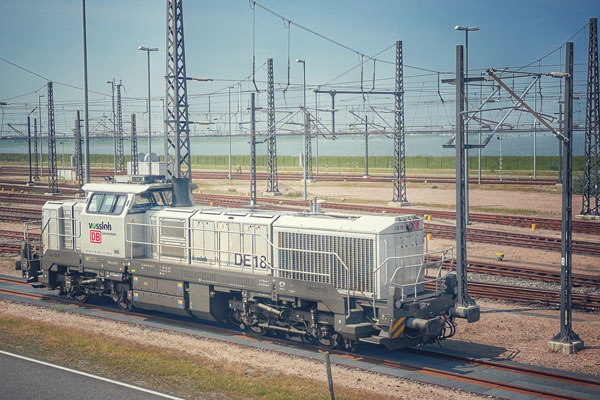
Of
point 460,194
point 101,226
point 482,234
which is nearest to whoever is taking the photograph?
point 460,194

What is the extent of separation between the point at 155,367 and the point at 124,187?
5.98 m

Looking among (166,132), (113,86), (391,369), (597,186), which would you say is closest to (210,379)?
(391,369)

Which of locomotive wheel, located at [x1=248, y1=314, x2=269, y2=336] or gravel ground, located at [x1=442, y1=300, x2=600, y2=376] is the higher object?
locomotive wheel, located at [x1=248, y1=314, x2=269, y2=336]

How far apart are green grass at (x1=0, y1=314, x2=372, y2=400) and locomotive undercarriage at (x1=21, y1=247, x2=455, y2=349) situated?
177 cm

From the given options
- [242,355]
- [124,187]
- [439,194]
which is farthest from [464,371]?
[439,194]

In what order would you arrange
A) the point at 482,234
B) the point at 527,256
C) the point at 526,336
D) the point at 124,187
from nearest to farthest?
the point at 526,336, the point at 124,187, the point at 527,256, the point at 482,234

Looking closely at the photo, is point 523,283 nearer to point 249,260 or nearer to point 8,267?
point 249,260

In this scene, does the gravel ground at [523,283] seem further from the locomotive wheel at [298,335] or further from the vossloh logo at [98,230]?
the vossloh logo at [98,230]

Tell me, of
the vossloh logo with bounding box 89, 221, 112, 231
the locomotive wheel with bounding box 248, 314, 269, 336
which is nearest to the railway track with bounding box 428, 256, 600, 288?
the locomotive wheel with bounding box 248, 314, 269, 336

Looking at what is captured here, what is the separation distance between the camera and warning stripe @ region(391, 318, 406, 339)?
39.8ft

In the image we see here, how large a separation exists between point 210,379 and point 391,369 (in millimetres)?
3523

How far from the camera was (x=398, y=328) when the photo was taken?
12219mm

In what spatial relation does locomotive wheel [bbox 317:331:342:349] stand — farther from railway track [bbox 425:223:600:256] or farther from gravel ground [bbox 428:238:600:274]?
railway track [bbox 425:223:600:256]

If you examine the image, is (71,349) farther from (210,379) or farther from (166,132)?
(166,132)
